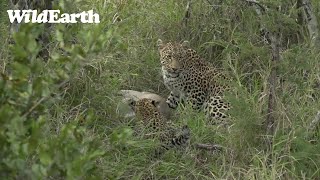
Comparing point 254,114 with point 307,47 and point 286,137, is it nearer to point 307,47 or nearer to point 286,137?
point 286,137

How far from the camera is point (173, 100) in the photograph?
6328mm

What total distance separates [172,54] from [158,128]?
126cm

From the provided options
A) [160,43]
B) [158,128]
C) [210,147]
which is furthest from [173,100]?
[210,147]

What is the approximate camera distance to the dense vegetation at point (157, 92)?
253 cm

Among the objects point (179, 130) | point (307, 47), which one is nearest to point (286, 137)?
point (179, 130)

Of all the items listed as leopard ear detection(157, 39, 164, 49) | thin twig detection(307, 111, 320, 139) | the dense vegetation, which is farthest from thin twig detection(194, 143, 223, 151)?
leopard ear detection(157, 39, 164, 49)

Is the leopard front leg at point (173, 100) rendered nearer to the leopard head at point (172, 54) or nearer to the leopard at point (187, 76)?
the leopard at point (187, 76)

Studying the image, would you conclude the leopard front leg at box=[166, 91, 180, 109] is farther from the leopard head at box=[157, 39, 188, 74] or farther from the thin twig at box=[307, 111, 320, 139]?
the thin twig at box=[307, 111, 320, 139]

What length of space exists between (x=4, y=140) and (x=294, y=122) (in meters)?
2.73

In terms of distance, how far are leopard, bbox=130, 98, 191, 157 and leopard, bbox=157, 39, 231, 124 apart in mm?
560

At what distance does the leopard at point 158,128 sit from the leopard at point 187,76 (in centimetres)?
56

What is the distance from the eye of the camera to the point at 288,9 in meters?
5.91

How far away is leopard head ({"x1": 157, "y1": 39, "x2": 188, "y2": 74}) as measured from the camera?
636 centimetres

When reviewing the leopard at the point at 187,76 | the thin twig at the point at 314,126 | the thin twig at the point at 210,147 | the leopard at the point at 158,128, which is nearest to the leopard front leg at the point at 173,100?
the leopard at the point at 187,76
